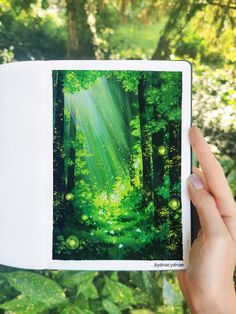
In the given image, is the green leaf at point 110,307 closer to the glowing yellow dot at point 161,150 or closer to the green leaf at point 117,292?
the green leaf at point 117,292

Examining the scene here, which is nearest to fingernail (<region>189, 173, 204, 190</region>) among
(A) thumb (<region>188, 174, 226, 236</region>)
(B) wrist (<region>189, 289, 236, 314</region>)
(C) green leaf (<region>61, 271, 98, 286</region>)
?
(A) thumb (<region>188, 174, 226, 236</region>)

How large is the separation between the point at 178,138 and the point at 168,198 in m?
0.08

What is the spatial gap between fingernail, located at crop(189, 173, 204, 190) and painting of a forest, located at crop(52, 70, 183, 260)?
0.06 feet

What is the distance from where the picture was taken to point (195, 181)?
1.96ft

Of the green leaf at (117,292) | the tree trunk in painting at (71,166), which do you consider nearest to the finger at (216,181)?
the tree trunk in painting at (71,166)

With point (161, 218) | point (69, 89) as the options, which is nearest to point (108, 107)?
point (69, 89)

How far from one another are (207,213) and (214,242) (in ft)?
0.12

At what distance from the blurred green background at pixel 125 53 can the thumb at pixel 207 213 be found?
0.67 ft

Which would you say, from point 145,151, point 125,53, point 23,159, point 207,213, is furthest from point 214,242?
point 125,53

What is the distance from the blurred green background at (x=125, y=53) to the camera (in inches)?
29.4

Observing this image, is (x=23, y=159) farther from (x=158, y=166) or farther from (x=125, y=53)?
(x=125, y=53)

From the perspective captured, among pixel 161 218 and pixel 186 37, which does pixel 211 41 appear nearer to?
pixel 186 37

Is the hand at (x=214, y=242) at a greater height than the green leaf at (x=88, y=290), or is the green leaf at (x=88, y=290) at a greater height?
the hand at (x=214, y=242)

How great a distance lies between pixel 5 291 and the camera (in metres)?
0.75
